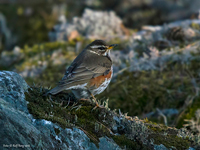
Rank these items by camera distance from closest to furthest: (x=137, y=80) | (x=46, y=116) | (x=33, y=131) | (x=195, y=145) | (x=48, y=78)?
(x=33, y=131)
(x=46, y=116)
(x=195, y=145)
(x=137, y=80)
(x=48, y=78)

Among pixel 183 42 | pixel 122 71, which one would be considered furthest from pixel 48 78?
pixel 183 42

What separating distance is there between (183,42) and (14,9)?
11.0 metres

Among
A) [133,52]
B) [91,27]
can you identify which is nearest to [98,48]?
[133,52]

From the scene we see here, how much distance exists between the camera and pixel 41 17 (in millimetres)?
16250

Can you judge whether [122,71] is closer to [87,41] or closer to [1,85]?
[87,41]

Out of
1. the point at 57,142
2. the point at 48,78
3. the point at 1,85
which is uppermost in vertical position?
the point at 1,85

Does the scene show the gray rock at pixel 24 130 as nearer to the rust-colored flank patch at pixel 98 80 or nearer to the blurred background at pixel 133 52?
the rust-colored flank patch at pixel 98 80

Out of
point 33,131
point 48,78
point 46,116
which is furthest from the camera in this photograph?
point 48,78

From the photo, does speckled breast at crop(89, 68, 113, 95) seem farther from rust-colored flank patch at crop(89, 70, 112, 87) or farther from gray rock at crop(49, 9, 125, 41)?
gray rock at crop(49, 9, 125, 41)

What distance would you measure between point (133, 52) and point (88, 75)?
4.04 m

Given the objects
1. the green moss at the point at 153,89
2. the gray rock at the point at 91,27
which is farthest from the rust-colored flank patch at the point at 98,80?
the gray rock at the point at 91,27

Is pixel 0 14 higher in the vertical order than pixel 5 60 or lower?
higher

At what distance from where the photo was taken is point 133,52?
9.89 metres

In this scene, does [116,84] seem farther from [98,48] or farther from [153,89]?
[98,48]
